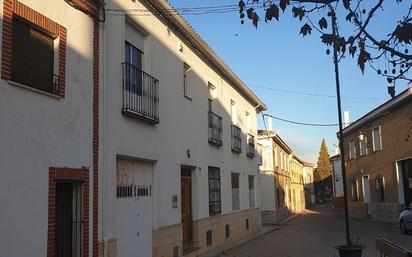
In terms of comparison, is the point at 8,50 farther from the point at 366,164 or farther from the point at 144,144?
the point at 366,164

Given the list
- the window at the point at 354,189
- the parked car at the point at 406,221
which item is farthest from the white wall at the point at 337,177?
the parked car at the point at 406,221

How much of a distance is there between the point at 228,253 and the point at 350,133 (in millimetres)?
23586

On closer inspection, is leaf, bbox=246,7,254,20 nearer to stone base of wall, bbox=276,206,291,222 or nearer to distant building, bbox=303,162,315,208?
stone base of wall, bbox=276,206,291,222

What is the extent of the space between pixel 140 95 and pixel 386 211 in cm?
2219

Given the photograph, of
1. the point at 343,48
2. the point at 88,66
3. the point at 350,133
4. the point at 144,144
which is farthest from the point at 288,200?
the point at 343,48

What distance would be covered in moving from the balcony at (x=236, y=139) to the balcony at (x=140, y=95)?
890 cm

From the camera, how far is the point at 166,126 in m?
13.8

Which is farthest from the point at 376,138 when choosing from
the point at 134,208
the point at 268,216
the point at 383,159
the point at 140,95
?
the point at 134,208

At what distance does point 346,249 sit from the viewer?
1091cm

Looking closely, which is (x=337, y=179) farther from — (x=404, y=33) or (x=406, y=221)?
(x=404, y=33)

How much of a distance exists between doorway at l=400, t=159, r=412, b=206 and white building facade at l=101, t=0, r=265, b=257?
10.8 meters

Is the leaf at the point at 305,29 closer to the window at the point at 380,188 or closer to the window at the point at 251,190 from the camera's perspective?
the window at the point at 251,190

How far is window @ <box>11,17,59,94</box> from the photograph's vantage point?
316 inches

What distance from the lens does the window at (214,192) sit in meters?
17.9
